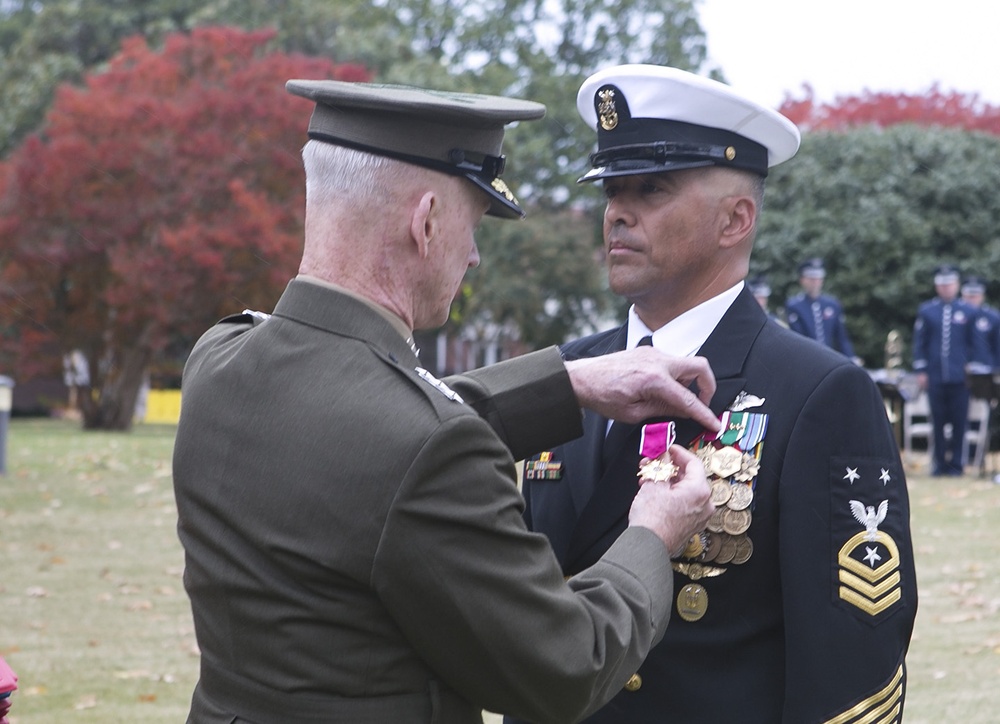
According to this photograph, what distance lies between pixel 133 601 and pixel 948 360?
11392 millimetres

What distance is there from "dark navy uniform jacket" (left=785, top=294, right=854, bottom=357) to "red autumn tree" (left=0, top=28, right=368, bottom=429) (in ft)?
32.8

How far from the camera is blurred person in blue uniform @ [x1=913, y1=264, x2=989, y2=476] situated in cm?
1603

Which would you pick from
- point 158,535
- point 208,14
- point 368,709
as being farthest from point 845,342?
point 208,14

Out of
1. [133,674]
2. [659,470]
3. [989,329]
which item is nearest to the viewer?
[659,470]

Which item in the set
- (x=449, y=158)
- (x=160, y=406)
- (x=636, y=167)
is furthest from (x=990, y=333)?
(x=160, y=406)

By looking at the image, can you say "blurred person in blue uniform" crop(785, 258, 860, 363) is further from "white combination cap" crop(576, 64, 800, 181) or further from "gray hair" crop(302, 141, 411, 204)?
"gray hair" crop(302, 141, 411, 204)

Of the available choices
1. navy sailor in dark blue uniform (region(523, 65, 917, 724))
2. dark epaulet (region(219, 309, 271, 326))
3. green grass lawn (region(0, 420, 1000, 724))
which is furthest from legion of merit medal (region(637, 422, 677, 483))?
green grass lawn (region(0, 420, 1000, 724))

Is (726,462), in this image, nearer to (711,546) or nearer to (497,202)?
(711,546)

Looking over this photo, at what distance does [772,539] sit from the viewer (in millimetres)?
2449

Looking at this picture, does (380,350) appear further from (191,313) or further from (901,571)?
(191,313)

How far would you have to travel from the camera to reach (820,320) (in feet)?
53.8

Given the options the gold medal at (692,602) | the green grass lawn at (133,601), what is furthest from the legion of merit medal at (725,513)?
the green grass lawn at (133,601)

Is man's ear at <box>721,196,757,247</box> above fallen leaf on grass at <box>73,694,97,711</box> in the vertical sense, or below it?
above

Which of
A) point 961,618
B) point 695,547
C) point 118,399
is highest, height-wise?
point 695,547
